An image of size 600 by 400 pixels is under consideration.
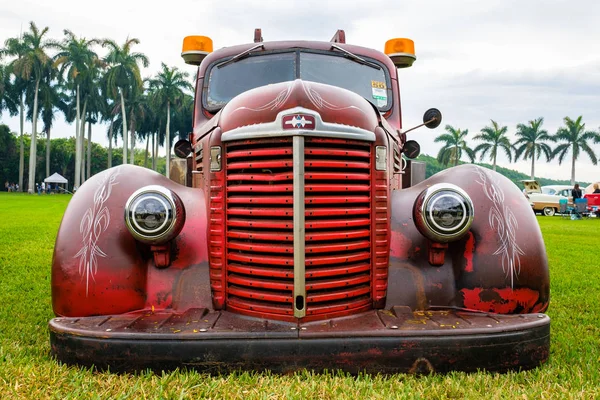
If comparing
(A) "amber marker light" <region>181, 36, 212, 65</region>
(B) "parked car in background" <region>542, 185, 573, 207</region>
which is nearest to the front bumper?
(A) "amber marker light" <region>181, 36, 212, 65</region>

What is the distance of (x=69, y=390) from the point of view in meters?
2.51

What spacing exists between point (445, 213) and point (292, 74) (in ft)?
6.75

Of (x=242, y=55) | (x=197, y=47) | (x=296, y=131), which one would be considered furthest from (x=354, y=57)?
(x=296, y=131)

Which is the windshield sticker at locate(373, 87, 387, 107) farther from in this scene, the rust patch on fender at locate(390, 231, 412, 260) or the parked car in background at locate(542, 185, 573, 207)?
the parked car in background at locate(542, 185, 573, 207)

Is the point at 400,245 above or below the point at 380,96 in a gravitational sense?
below

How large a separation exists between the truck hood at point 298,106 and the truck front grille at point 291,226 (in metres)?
0.13

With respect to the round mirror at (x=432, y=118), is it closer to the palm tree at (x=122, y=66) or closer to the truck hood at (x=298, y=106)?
the truck hood at (x=298, y=106)

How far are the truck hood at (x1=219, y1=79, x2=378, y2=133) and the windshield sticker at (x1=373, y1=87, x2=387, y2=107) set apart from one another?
148 centimetres

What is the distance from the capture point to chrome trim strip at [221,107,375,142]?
2.81 m

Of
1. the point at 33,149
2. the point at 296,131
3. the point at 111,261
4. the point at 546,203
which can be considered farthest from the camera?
the point at 33,149

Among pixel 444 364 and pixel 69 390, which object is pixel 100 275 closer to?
pixel 69 390

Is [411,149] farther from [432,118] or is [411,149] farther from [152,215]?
[152,215]

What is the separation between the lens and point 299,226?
280 cm

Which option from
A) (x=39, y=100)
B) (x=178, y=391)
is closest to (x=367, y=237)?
(x=178, y=391)
